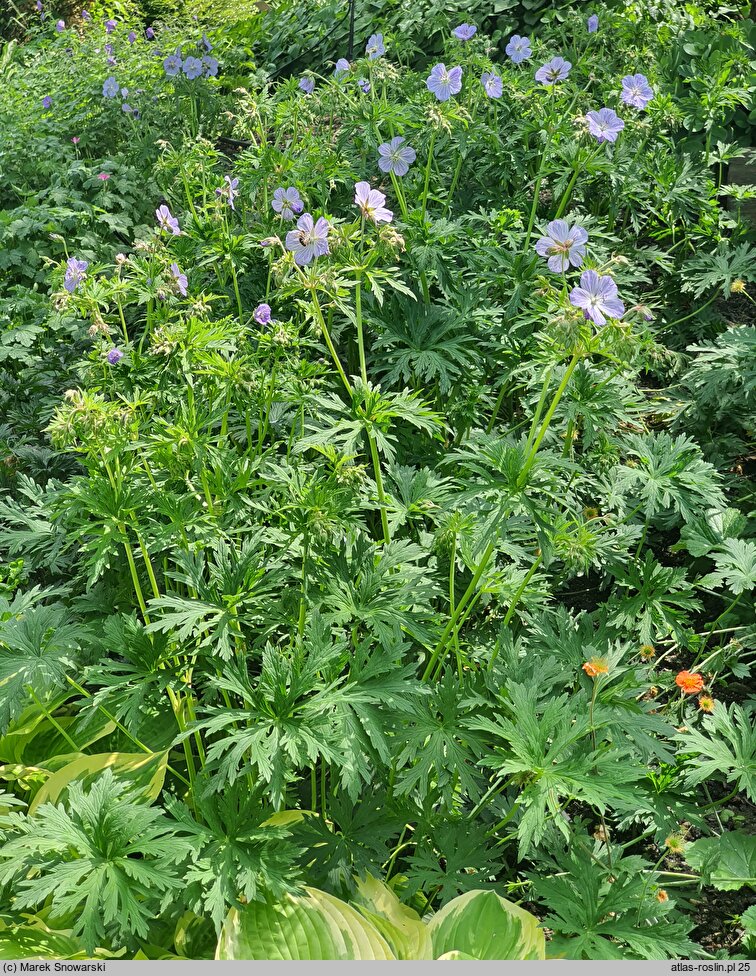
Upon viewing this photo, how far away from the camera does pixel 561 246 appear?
2.03m

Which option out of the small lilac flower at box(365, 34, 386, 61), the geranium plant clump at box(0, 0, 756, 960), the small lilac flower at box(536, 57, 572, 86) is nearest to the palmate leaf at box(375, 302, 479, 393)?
the geranium plant clump at box(0, 0, 756, 960)

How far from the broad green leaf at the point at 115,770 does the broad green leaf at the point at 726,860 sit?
3.83 ft

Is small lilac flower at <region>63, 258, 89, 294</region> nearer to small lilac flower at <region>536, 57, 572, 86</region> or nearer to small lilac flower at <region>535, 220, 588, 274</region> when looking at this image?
small lilac flower at <region>535, 220, 588, 274</region>

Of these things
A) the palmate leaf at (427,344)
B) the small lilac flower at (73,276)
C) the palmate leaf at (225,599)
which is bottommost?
the palmate leaf at (427,344)

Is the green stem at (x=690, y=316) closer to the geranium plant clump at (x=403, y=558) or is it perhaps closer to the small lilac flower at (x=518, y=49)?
the geranium plant clump at (x=403, y=558)

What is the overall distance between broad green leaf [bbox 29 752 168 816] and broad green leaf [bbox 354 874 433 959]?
1.68 ft

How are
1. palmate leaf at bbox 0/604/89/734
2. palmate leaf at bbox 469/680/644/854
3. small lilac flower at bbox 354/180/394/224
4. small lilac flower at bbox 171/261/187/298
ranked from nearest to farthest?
palmate leaf at bbox 469/680/644/854
palmate leaf at bbox 0/604/89/734
small lilac flower at bbox 354/180/394/224
small lilac flower at bbox 171/261/187/298

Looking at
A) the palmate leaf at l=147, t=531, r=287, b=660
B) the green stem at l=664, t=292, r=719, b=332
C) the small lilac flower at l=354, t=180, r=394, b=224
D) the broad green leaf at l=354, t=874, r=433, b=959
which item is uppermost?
the small lilac flower at l=354, t=180, r=394, b=224

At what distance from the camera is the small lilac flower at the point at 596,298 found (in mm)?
1711

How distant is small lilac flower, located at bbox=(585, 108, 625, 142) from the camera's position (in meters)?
2.84

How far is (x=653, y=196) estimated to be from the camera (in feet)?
11.1

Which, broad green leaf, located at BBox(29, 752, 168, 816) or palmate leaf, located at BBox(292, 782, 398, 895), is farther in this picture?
broad green leaf, located at BBox(29, 752, 168, 816)

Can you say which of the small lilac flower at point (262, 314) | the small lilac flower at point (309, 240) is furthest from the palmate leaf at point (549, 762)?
the small lilac flower at point (262, 314)

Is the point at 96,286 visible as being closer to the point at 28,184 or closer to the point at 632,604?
the point at 632,604
